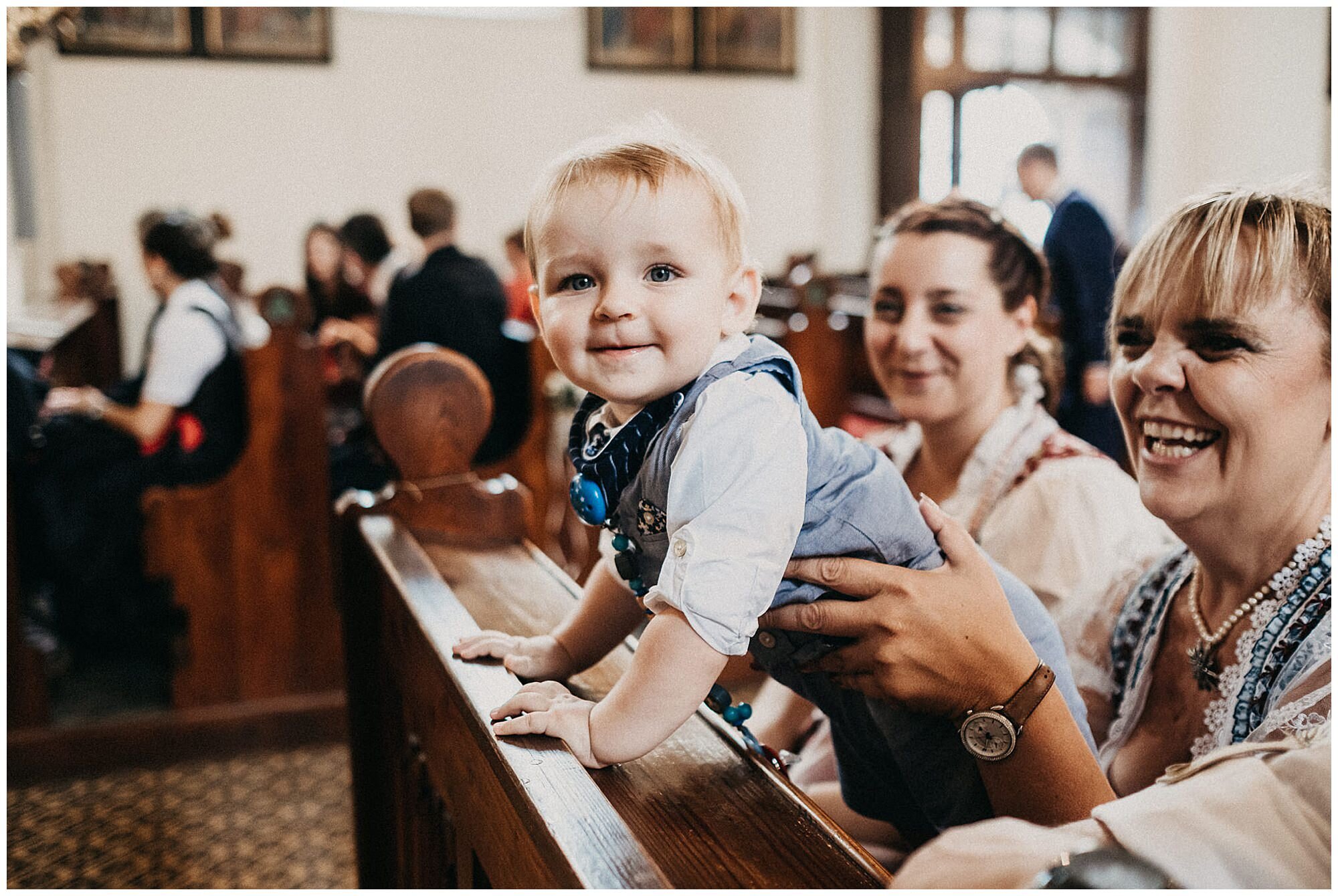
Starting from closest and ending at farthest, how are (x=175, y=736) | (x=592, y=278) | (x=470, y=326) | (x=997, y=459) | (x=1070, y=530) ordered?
(x=592, y=278) < (x=1070, y=530) < (x=997, y=459) < (x=175, y=736) < (x=470, y=326)

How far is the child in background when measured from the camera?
3.15 feet

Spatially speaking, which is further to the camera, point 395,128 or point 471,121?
point 471,121

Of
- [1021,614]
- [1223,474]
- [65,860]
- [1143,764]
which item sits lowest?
[65,860]

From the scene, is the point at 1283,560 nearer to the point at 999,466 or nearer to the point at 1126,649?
the point at 1126,649

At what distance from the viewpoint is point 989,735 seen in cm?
110

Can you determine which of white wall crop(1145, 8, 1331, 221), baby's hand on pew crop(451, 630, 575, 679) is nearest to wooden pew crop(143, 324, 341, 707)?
baby's hand on pew crop(451, 630, 575, 679)

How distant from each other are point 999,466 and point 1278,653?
0.76 m

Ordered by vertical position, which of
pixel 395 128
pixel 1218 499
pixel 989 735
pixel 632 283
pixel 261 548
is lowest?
pixel 261 548

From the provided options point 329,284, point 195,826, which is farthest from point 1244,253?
point 329,284

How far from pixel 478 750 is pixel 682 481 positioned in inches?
13.2

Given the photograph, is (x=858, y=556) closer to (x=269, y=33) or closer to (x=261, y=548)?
(x=261, y=548)

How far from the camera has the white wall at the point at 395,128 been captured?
7996 mm

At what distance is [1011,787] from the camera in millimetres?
1104

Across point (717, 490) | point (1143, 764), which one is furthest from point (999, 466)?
point (717, 490)
